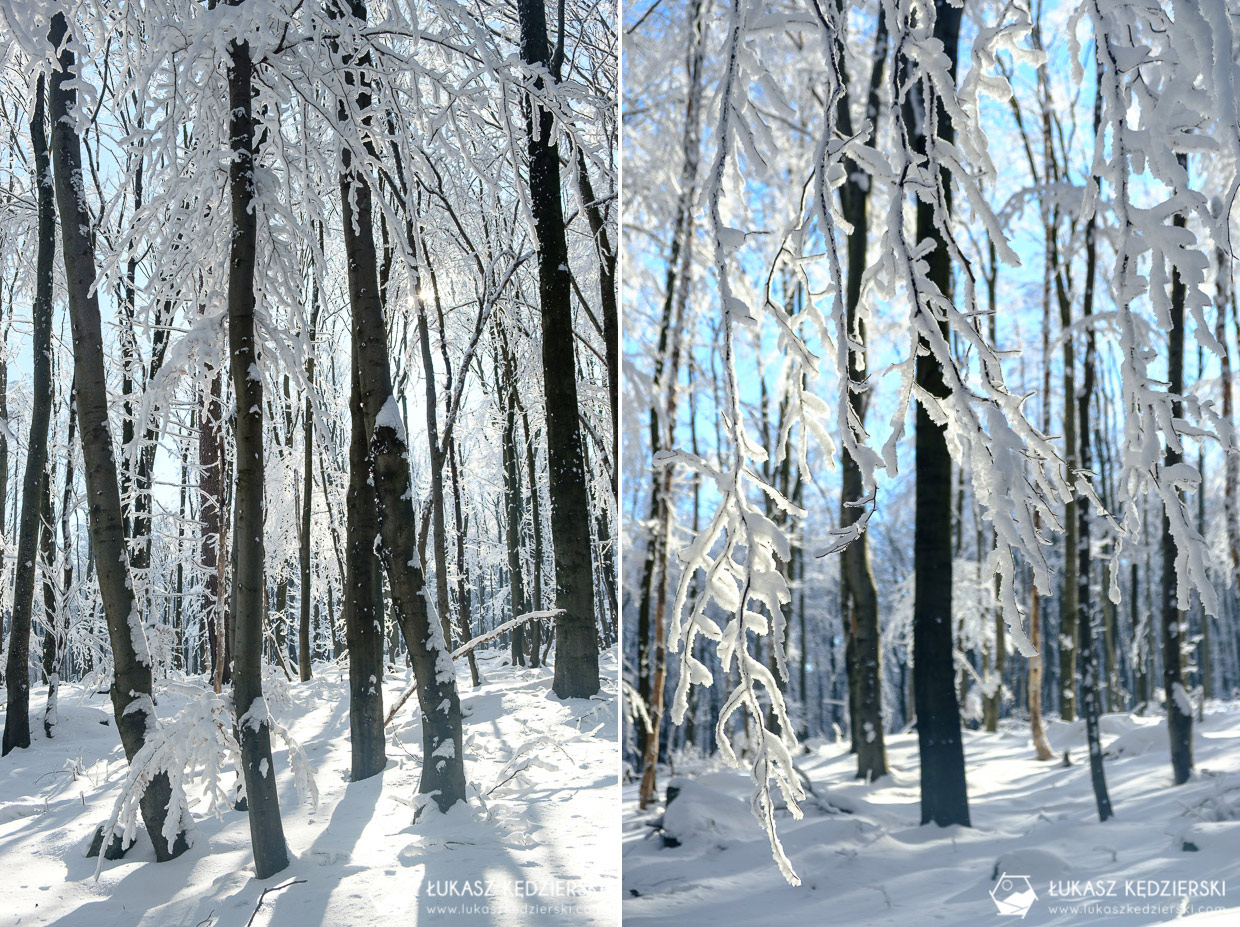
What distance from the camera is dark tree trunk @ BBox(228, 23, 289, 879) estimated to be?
1.35 meters

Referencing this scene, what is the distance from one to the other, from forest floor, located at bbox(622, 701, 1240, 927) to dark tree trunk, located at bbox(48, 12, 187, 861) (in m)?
1.04

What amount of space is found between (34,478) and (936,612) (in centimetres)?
205

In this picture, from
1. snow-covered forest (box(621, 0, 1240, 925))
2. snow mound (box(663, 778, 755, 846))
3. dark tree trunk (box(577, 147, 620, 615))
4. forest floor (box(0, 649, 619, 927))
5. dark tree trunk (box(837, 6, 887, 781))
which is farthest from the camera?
dark tree trunk (box(837, 6, 887, 781))

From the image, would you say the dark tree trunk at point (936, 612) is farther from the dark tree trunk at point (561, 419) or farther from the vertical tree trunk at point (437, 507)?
the vertical tree trunk at point (437, 507)

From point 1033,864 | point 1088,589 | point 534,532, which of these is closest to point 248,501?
point 534,532

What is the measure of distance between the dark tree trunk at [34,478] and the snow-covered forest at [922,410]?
3.35 feet

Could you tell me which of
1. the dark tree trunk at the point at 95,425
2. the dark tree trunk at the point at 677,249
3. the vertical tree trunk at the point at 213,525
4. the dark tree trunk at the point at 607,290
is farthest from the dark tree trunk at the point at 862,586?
the dark tree trunk at the point at 95,425

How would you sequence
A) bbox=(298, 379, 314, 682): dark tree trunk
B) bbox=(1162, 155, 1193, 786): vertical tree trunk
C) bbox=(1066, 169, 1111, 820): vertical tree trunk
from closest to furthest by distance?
bbox=(298, 379, 314, 682): dark tree trunk → bbox=(1066, 169, 1111, 820): vertical tree trunk → bbox=(1162, 155, 1193, 786): vertical tree trunk

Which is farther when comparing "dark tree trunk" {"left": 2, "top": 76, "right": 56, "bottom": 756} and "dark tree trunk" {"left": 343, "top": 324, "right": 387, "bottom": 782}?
"dark tree trunk" {"left": 343, "top": 324, "right": 387, "bottom": 782}

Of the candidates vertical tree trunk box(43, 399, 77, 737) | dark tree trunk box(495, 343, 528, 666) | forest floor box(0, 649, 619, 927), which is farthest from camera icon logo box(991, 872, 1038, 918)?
vertical tree trunk box(43, 399, 77, 737)

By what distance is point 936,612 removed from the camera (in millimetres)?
2324

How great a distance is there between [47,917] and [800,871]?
1385 mm

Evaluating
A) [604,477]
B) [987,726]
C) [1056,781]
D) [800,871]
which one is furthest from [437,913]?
[987,726]

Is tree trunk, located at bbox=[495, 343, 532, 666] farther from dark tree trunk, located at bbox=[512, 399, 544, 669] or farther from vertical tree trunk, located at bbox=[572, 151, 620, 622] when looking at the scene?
vertical tree trunk, located at bbox=[572, 151, 620, 622]
